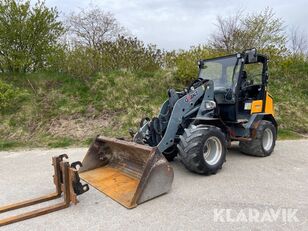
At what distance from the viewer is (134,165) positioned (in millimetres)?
4730

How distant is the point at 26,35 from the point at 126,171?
8314 mm

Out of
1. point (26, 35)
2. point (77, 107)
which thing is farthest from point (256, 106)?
point (26, 35)

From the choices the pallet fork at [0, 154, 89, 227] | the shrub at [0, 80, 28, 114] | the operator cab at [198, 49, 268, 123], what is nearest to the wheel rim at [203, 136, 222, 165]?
the operator cab at [198, 49, 268, 123]

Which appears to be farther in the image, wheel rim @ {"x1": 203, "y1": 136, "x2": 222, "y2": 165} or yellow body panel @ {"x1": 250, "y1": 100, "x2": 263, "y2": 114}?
yellow body panel @ {"x1": 250, "y1": 100, "x2": 263, "y2": 114}

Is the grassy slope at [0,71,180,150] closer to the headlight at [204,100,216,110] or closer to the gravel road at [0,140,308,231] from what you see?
the gravel road at [0,140,308,231]

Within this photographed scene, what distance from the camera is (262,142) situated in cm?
611

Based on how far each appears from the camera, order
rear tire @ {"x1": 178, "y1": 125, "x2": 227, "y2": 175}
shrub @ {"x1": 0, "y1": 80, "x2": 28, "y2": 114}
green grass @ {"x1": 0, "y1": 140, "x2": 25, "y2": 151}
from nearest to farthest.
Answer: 1. rear tire @ {"x1": 178, "y1": 125, "x2": 227, "y2": 175}
2. green grass @ {"x1": 0, "y1": 140, "x2": 25, "y2": 151}
3. shrub @ {"x1": 0, "y1": 80, "x2": 28, "y2": 114}

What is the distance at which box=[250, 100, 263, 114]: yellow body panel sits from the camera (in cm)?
628

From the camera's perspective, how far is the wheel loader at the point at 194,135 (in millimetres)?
4078

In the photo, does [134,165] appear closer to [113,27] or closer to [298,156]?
[298,156]

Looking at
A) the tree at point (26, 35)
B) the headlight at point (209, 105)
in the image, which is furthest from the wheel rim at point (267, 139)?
the tree at point (26, 35)

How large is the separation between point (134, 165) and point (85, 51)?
8.38 m

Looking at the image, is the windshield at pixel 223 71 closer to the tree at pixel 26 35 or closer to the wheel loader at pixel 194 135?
the wheel loader at pixel 194 135

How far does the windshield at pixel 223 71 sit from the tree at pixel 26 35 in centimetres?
738
